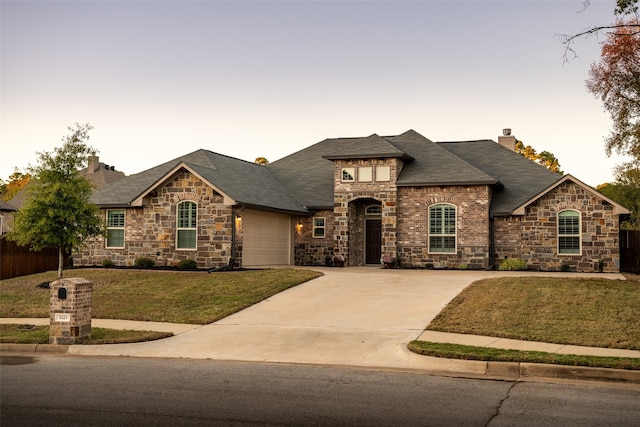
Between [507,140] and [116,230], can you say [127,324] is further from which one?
[507,140]

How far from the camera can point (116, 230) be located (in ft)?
95.0

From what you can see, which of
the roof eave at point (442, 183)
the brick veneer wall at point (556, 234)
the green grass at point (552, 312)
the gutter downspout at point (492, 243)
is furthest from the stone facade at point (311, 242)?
the green grass at point (552, 312)

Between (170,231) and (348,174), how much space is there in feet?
28.7

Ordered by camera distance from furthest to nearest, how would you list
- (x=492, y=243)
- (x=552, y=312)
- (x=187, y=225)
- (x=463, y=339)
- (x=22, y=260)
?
1. (x=492, y=243)
2. (x=22, y=260)
3. (x=187, y=225)
4. (x=552, y=312)
5. (x=463, y=339)

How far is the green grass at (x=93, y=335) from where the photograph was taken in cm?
1308

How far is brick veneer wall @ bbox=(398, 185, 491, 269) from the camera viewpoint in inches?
1085

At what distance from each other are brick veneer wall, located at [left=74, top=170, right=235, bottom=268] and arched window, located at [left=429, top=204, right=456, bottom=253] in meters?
8.76

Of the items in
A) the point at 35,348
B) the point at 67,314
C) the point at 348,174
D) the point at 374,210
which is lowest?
the point at 35,348

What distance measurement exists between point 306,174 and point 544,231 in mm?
13476

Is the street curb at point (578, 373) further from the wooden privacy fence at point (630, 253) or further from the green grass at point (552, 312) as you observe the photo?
the wooden privacy fence at point (630, 253)

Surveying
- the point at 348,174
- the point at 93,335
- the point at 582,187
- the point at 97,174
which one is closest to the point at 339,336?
the point at 93,335

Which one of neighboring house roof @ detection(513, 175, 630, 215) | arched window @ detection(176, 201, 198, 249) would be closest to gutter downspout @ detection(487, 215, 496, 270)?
neighboring house roof @ detection(513, 175, 630, 215)

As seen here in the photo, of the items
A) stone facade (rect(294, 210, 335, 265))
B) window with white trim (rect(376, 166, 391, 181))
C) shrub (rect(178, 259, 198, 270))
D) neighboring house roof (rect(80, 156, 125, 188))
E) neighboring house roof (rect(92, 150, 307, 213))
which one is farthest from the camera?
neighboring house roof (rect(80, 156, 125, 188))

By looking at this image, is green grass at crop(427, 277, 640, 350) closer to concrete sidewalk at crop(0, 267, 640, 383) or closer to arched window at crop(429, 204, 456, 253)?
concrete sidewalk at crop(0, 267, 640, 383)
